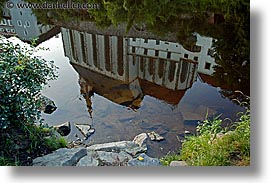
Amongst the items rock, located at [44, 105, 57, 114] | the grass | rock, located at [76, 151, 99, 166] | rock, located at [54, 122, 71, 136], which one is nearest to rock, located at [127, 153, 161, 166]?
the grass

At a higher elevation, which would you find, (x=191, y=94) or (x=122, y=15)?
(x=122, y=15)

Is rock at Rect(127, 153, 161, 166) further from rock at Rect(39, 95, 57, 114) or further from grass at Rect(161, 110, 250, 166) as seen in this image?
rock at Rect(39, 95, 57, 114)

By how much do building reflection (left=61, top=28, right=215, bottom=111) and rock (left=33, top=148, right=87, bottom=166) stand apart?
236 mm

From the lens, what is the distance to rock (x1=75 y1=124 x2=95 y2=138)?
1.68 metres

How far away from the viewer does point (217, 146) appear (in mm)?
1626

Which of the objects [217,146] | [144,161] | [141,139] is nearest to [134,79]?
[141,139]

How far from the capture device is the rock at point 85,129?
5.50 feet

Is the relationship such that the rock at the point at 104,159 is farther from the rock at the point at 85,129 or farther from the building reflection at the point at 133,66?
the building reflection at the point at 133,66

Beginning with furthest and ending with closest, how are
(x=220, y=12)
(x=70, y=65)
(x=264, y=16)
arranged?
(x=70, y=65), (x=220, y=12), (x=264, y=16)

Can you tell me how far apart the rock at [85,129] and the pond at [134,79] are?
1 cm

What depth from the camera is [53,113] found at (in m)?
1.71

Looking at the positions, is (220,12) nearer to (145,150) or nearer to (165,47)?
(165,47)
